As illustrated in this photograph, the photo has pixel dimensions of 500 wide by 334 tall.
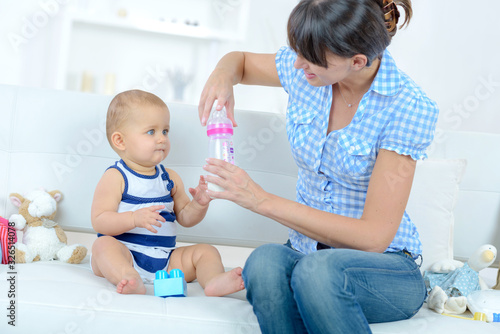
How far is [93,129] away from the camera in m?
1.71

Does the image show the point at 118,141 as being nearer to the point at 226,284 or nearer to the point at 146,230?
the point at 146,230

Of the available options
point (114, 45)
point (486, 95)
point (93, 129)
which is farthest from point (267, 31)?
point (93, 129)

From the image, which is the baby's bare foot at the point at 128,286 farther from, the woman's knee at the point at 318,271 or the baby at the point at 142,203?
the woman's knee at the point at 318,271

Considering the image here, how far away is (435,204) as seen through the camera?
172cm

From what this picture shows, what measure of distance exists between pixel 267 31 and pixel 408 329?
2189mm

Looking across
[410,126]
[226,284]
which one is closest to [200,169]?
[226,284]

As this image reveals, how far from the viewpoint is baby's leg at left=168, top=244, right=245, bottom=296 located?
4.29 ft

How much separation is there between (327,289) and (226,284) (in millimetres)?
352

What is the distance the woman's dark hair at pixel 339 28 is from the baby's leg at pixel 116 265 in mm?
644

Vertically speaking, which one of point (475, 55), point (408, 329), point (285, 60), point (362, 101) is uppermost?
point (475, 55)

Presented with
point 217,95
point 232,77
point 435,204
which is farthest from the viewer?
point 435,204

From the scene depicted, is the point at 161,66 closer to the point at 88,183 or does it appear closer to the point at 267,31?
the point at 267,31

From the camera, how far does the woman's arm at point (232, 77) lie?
135 cm

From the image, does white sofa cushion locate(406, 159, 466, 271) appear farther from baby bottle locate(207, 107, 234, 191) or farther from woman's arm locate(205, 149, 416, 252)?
baby bottle locate(207, 107, 234, 191)
